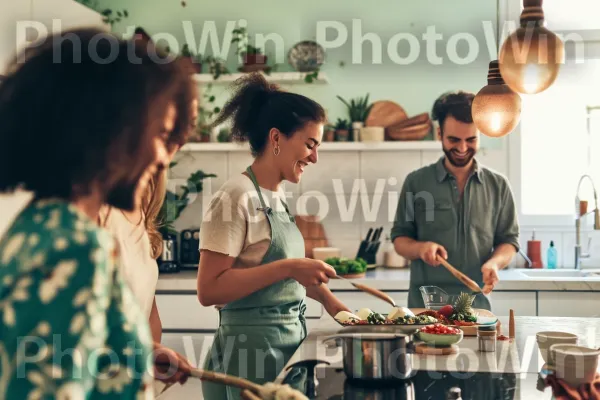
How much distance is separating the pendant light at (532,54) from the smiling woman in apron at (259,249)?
654mm

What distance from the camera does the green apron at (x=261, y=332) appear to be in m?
2.11

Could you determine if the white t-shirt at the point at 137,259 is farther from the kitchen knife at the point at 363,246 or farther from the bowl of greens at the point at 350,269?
the kitchen knife at the point at 363,246

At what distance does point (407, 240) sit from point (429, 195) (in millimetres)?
252

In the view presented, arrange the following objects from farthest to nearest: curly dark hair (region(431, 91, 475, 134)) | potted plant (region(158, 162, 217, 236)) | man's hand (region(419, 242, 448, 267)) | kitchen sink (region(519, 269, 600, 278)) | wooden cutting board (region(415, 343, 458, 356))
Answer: potted plant (region(158, 162, 217, 236)) → kitchen sink (region(519, 269, 600, 278)) → curly dark hair (region(431, 91, 475, 134)) → man's hand (region(419, 242, 448, 267)) → wooden cutting board (region(415, 343, 458, 356))

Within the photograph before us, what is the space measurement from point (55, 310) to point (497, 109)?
5.86 feet

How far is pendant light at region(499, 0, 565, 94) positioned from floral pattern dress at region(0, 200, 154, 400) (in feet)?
4.53

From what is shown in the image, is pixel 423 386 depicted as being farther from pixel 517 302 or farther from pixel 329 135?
pixel 329 135

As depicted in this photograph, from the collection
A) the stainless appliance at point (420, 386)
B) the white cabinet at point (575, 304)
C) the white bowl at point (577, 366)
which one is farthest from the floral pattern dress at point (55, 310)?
the white cabinet at point (575, 304)

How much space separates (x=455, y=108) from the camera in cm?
306

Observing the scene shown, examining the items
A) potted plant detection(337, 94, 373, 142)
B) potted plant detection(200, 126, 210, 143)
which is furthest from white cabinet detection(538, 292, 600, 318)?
potted plant detection(200, 126, 210, 143)

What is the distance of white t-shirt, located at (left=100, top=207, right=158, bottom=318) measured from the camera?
1.84 metres

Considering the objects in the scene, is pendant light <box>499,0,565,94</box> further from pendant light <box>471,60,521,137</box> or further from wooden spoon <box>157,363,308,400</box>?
wooden spoon <box>157,363,308,400</box>

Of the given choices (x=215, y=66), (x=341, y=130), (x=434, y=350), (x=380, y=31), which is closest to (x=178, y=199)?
(x=215, y=66)

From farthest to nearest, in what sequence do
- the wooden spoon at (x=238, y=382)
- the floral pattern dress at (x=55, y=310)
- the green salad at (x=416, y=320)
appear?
the green salad at (x=416, y=320)
the wooden spoon at (x=238, y=382)
the floral pattern dress at (x=55, y=310)
